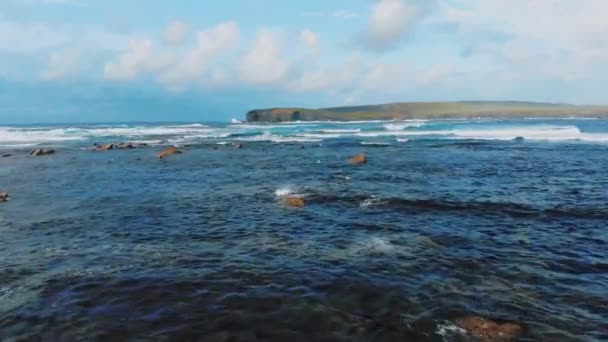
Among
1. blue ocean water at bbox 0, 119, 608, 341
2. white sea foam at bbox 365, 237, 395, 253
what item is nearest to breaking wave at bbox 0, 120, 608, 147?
blue ocean water at bbox 0, 119, 608, 341

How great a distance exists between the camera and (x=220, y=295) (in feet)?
35.5

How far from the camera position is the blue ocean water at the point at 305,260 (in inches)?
368

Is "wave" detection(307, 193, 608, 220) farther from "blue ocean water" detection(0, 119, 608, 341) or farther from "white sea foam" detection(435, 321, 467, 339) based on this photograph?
"white sea foam" detection(435, 321, 467, 339)

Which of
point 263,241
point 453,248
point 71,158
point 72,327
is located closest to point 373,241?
point 453,248

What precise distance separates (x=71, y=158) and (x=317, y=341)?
4542 cm

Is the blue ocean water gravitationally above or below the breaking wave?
below

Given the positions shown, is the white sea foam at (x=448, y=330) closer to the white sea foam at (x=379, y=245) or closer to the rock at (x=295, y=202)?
the white sea foam at (x=379, y=245)

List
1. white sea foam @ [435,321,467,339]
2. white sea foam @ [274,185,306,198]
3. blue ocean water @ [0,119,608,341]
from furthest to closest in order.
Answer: white sea foam @ [274,185,306,198]
blue ocean water @ [0,119,608,341]
white sea foam @ [435,321,467,339]

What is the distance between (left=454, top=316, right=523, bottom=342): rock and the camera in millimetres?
8539

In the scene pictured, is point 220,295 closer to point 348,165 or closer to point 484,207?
point 484,207

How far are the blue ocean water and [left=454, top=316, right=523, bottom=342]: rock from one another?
25 centimetres

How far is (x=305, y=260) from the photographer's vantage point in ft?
43.0

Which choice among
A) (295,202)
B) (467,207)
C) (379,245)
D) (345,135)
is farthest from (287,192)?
(345,135)

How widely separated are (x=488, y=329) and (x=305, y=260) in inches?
225
